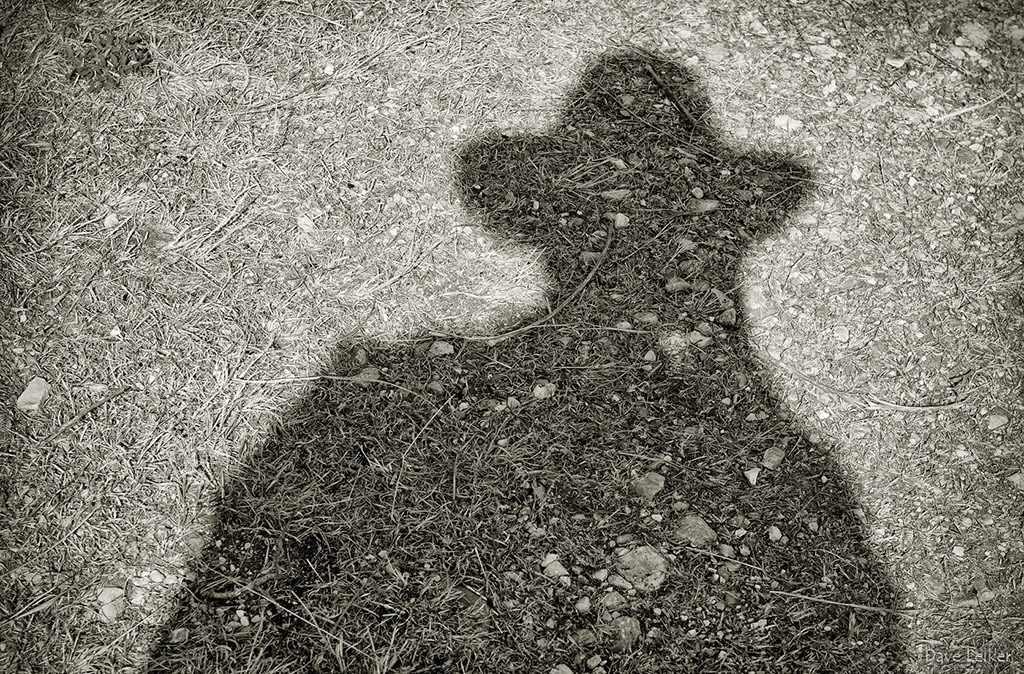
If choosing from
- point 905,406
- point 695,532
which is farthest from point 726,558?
point 905,406

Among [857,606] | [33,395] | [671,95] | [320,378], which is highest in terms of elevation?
[33,395]

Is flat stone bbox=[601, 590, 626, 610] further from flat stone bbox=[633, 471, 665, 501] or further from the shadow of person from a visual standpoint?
flat stone bbox=[633, 471, 665, 501]

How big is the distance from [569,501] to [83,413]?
1.60m

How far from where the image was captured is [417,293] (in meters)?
A: 2.52

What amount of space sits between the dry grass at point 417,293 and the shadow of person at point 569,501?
17mm

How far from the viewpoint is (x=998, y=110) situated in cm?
280

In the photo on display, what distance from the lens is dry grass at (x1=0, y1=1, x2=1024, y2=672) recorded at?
2.14 metres

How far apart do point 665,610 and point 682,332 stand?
0.91 meters

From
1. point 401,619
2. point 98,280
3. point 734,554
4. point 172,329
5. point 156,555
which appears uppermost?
point 98,280

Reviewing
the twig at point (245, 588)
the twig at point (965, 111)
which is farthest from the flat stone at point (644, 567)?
the twig at point (965, 111)

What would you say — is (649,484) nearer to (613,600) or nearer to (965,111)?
(613,600)

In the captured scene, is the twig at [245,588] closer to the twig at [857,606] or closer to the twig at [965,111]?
the twig at [857,606]

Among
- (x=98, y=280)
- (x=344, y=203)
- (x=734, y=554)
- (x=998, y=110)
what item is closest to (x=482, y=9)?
(x=344, y=203)

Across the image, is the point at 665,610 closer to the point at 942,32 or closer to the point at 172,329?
the point at 172,329
